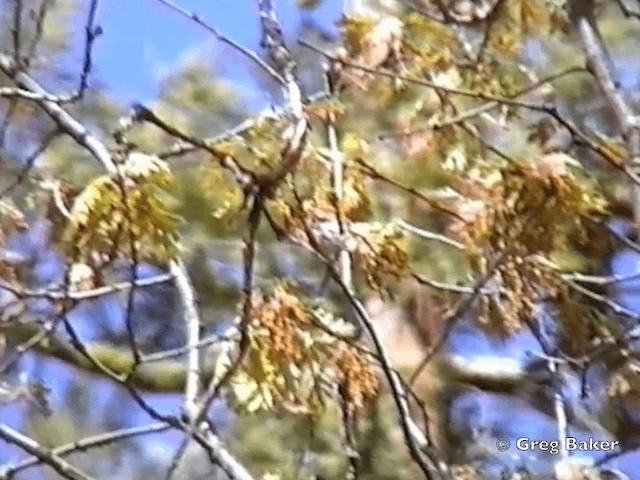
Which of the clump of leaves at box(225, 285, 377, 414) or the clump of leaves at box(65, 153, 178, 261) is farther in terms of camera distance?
the clump of leaves at box(225, 285, 377, 414)

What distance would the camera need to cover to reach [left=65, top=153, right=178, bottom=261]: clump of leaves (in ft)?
4.24

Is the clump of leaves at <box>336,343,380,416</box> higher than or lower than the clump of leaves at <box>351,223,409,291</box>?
lower

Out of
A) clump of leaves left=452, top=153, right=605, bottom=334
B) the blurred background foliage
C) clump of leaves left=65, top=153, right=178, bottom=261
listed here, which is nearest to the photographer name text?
the blurred background foliage

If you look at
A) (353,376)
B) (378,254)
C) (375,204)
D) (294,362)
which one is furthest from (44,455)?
(375,204)

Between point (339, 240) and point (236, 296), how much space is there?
3.32ft

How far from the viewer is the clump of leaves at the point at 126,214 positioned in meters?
1.29

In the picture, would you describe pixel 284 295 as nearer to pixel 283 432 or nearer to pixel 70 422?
pixel 283 432

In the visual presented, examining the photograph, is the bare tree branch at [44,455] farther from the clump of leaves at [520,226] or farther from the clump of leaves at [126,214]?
the clump of leaves at [520,226]

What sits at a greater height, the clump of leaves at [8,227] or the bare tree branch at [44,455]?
the clump of leaves at [8,227]

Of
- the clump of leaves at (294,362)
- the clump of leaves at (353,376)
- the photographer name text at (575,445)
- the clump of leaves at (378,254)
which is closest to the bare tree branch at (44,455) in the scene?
the clump of leaves at (294,362)

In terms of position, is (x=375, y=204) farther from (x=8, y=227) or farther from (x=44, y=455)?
(x=44, y=455)

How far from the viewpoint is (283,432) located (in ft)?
8.38

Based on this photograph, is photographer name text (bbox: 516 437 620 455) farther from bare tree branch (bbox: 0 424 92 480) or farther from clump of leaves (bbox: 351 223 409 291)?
bare tree branch (bbox: 0 424 92 480)

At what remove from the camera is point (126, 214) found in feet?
4.23
